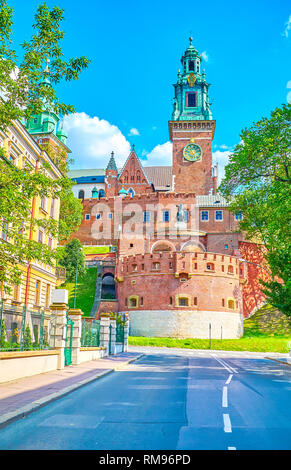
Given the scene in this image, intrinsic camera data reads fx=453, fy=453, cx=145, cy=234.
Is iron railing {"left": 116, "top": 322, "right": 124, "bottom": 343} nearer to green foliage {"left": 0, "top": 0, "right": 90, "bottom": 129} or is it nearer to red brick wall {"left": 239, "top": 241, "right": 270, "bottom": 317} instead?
green foliage {"left": 0, "top": 0, "right": 90, "bottom": 129}

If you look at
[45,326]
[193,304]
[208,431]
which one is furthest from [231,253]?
[208,431]

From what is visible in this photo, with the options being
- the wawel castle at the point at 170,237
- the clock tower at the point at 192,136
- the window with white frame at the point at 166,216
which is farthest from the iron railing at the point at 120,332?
the clock tower at the point at 192,136

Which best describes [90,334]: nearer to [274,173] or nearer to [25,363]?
[25,363]

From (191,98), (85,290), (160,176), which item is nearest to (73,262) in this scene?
(85,290)

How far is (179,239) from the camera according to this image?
6694 cm

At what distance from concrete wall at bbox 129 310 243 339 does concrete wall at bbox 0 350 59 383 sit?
34.3 metres

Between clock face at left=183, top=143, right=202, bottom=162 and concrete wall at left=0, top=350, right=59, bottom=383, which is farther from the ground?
clock face at left=183, top=143, right=202, bottom=162

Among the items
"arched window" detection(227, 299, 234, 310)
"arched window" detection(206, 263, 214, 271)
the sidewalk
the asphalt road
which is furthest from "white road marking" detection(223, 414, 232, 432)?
"arched window" detection(227, 299, 234, 310)

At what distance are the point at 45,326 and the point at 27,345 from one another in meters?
2.17

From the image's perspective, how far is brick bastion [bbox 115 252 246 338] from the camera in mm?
49781

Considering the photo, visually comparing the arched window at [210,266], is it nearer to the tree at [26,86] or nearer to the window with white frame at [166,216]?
the window with white frame at [166,216]

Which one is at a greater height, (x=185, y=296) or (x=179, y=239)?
(x=179, y=239)

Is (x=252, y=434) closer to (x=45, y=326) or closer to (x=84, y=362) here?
(x=45, y=326)

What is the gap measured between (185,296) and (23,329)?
38136 mm
